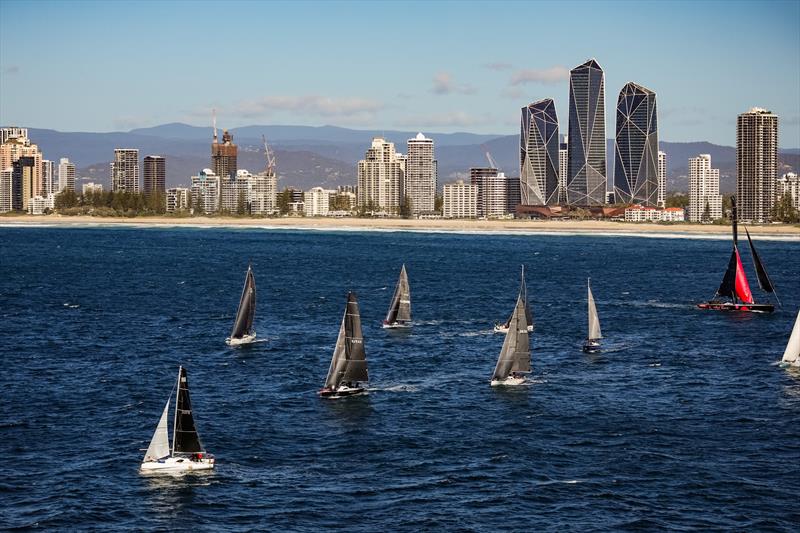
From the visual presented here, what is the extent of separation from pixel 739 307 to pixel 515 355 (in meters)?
53.8

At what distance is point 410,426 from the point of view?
61.7 metres

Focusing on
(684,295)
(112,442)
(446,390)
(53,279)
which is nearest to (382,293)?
(684,295)

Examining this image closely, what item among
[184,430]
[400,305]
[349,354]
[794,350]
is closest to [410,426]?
[349,354]

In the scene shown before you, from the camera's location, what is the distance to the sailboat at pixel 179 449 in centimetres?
5225

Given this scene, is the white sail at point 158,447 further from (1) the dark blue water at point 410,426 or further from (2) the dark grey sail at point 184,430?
(1) the dark blue water at point 410,426

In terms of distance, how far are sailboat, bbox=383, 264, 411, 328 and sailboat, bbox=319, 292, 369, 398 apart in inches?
1247

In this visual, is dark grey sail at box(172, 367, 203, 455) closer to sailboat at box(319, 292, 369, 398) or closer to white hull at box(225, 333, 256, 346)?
sailboat at box(319, 292, 369, 398)

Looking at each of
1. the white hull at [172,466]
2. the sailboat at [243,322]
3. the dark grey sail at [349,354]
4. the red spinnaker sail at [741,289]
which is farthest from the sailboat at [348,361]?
the red spinnaker sail at [741,289]

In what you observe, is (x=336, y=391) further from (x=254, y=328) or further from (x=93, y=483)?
(x=254, y=328)

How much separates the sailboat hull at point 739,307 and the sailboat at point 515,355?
5222 cm

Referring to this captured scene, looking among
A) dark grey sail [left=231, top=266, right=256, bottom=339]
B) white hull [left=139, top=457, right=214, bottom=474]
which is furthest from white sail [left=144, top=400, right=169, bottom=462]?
dark grey sail [left=231, top=266, right=256, bottom=339]

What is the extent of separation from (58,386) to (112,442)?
626 inches

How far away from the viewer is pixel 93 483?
50688mm

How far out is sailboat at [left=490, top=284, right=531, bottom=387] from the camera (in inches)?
2844
